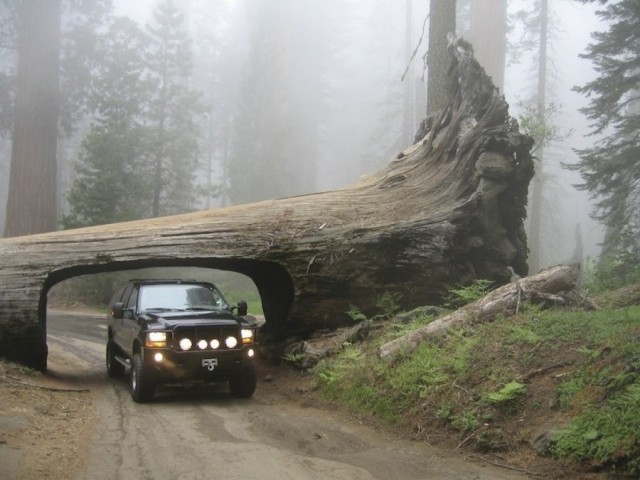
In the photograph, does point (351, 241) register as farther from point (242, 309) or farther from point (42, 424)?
point (42, 424)

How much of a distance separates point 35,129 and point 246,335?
16131 millimetres

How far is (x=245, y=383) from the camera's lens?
384 inches

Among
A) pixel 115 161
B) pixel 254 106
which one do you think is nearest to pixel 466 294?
pixel 115 161

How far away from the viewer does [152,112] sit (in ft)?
101

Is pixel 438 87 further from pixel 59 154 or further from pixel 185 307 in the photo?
pixel 59 154

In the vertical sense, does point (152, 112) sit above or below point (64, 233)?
above

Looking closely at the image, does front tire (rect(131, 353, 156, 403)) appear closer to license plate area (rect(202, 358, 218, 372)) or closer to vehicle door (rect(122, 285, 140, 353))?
vehicle door (rect(122, 285, 140, 353))

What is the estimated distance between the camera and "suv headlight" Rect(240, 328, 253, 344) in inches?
381

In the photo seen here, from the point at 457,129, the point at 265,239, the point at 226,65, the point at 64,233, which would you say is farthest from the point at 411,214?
the point at 226,65

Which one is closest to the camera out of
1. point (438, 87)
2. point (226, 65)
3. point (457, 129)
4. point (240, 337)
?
point (240, 337)

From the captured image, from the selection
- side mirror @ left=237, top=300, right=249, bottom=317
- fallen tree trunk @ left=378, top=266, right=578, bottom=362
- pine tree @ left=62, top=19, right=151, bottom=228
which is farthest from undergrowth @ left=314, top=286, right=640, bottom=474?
pine tree @ left=62, top=19, right=151, bottom=228

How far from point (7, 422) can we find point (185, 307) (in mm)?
3785

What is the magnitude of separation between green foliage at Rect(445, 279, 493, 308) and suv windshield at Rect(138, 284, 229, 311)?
14.4 ft

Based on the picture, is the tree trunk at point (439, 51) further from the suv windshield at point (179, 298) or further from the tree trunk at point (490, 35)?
the suv windshield at point (179, 298)
